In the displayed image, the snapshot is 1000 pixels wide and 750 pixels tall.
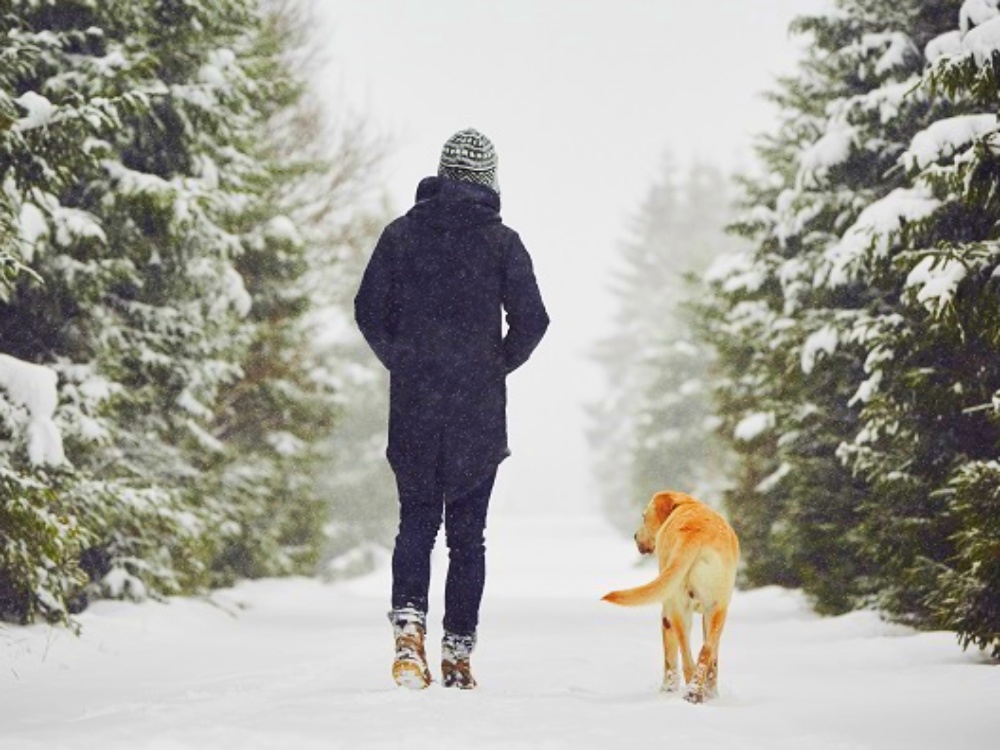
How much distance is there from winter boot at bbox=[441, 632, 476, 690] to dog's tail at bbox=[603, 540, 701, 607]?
80 cm

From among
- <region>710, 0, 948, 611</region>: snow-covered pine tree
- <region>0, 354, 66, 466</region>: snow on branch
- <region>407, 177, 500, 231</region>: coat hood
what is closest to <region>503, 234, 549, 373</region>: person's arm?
<region>407, 177, 500, 231</region>: coat hood

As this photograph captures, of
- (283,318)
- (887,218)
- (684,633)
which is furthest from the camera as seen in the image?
(283,318)

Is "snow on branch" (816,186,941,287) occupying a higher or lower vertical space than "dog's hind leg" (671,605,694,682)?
higher

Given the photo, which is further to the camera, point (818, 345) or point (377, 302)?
point (818, 345)

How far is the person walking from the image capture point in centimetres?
479

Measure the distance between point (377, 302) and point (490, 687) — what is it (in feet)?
6.40

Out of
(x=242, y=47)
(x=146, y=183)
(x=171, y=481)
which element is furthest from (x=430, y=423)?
(x=242, y=47)

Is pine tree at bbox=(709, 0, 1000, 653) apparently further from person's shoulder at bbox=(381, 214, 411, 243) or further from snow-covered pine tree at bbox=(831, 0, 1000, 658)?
person's shoulder at bbox=(381, 214, 411, 243)

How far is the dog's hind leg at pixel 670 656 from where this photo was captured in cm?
479

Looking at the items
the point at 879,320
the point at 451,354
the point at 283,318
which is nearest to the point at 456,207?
the point at 451,354

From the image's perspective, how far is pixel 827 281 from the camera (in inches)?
387

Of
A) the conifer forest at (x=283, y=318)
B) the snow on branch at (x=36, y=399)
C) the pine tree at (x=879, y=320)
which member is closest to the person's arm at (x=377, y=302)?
the conifer forest at (x=283, y=318)

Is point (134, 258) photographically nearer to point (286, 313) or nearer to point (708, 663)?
point (286, 313)

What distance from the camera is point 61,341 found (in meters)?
8.34
